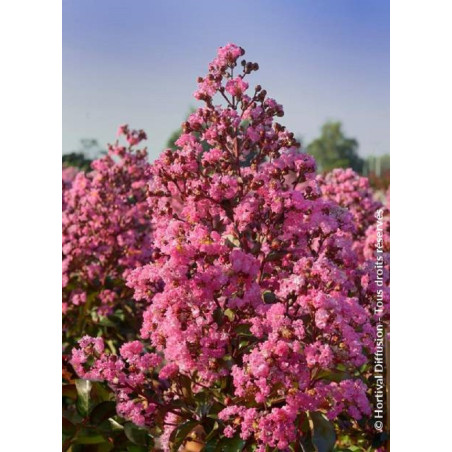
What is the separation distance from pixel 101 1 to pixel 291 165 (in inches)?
48.2

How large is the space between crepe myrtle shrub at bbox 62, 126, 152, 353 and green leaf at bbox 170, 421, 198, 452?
1317mm

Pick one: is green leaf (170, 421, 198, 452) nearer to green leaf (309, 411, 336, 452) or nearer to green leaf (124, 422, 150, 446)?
green leaf (124, 422, 150, 446)

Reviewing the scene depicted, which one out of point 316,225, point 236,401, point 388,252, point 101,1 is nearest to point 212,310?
point 236,401

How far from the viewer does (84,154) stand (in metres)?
4.64

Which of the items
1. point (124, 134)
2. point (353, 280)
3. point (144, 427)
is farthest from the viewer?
point (124, 134)

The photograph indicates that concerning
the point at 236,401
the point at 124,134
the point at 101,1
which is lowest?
the point at 236,401

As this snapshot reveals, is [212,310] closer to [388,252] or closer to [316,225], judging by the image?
[316,225]

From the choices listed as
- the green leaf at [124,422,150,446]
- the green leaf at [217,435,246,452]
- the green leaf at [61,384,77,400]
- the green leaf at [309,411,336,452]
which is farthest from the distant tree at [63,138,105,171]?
the green leaf at [309,411,336,452]

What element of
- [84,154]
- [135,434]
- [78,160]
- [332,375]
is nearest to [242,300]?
[332,375]

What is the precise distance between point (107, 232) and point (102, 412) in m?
1.62

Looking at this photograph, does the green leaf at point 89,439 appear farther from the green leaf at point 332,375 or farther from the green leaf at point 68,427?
the green leaf at point 332,375

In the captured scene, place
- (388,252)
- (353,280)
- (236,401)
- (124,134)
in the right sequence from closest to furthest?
(236,401) → (353,280) → (388,252) → (124,134)

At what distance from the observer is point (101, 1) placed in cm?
317

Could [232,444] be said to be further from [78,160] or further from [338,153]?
[338,153]
